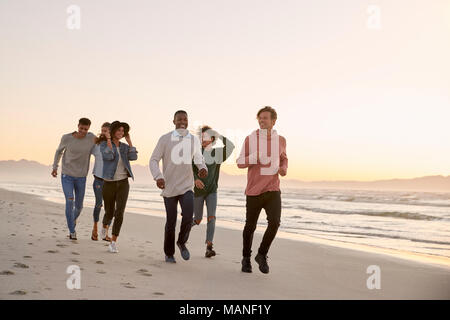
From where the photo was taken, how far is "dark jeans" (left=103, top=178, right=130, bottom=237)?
5879mm

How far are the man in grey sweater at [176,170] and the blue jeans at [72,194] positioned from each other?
6.96 ft

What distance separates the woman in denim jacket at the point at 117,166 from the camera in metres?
6.00

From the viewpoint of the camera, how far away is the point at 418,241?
408 inches

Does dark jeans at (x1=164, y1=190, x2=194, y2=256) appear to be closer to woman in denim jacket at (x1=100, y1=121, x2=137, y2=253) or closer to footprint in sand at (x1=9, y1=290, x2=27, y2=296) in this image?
woman in denim jacket at (x1=100, y1=121, x2=137, y2=253)

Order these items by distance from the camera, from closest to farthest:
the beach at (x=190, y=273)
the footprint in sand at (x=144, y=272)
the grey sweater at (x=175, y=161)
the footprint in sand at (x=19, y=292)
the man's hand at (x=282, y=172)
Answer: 1. the footprint in sand at (x=19, y=292)
2. the beach at (x=190, y=273)
3. the footprint in sand at (x=144, y=272)
4. the man's hand at (x=282, y=172)
5. the grey sweater at (x=175, y=161)

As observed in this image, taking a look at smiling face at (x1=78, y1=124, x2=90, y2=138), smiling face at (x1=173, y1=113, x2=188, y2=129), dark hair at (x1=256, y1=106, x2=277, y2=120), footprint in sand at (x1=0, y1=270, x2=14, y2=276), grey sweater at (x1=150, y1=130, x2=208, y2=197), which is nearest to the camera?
footprint in sand at (x1=0, y1=270, x2=14, y2=276)

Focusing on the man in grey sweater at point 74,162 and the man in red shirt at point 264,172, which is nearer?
the man in red shirt at point 264,172

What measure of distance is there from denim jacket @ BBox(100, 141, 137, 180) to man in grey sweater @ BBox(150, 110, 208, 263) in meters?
1.05

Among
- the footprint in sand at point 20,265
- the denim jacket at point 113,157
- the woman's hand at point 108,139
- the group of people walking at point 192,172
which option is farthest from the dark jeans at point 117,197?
the footprint in sand at point 20,265

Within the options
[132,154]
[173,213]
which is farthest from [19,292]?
[132,154]

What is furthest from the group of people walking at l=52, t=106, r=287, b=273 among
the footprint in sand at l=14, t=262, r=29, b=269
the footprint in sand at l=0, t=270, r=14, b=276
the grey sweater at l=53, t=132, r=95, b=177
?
the footprint in sand at l=0, t=270, r=14, b=276

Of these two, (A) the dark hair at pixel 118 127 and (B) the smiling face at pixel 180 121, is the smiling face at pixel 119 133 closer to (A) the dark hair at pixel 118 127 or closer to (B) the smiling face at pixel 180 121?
(A) the dark hair at pixel 118 127
